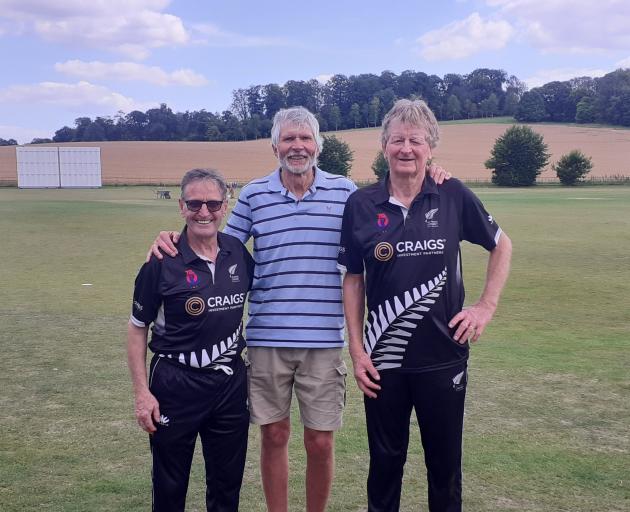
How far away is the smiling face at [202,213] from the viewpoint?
3.42 meters

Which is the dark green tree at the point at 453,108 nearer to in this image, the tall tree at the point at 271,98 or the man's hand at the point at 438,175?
the tall tree at the point at 271,98

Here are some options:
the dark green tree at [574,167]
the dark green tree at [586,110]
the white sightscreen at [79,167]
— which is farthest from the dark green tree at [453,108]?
the white sightscreen at [79,167]

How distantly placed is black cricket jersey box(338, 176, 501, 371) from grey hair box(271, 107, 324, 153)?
1.69 feet

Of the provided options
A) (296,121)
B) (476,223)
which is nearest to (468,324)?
(476,223)

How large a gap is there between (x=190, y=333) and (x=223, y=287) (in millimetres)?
282

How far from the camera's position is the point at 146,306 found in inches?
132

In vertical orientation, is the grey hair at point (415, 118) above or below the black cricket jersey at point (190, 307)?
above

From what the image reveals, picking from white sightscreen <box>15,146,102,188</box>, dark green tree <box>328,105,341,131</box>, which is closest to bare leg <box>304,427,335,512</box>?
white sightscreen <box>15,146,102,188</box>

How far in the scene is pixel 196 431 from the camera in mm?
3449

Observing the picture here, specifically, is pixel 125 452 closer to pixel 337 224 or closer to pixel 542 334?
pixel 337 224

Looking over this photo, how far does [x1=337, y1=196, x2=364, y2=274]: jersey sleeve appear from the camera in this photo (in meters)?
3.44

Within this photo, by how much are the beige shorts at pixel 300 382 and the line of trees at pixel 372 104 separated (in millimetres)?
107021

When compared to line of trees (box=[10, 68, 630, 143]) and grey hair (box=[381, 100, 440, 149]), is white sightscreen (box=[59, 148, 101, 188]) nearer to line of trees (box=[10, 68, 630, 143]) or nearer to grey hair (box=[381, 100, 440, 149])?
line of trees (box=[10, 68, 630, 143])

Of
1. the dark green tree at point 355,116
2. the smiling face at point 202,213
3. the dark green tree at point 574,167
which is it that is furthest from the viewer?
the dark green tree at point 355,116
